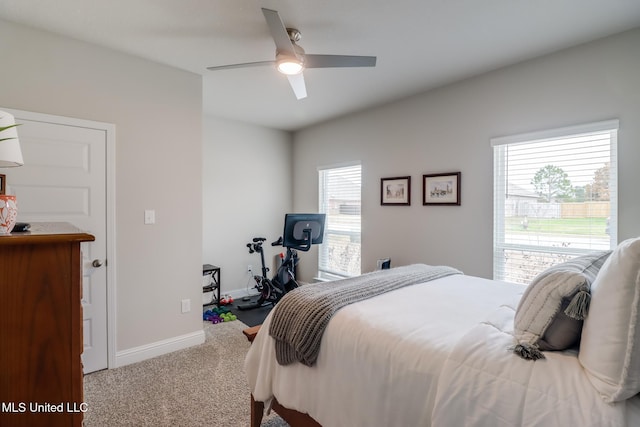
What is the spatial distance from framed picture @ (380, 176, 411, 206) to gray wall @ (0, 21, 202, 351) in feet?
7.20

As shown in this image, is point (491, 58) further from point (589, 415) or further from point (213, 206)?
point (213, 206)

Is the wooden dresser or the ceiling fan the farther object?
the ceiling fan

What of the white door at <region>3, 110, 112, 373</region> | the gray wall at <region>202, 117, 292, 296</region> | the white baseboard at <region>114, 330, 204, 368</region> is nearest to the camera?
the white door at <region>3, 110, 112, 373</region>

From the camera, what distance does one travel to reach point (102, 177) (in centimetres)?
258

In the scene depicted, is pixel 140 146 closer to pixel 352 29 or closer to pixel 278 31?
pixel 278 31

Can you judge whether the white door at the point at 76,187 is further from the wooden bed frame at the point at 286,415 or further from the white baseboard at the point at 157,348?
the wooden bed frame at the point at 286,415

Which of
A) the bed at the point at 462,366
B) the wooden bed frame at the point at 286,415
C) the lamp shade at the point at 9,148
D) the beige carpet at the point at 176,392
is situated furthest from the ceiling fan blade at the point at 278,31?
the beige carpet at the point at 176,392

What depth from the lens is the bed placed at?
34.4 inches

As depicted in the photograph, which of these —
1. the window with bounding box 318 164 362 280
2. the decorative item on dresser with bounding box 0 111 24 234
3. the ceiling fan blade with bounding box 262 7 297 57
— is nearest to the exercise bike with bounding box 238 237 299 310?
the window with bounding box 318 164 362 280

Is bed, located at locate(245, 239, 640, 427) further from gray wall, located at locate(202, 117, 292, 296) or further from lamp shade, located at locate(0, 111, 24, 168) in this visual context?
gray wall, located at locate(202, 117, 292, 296)

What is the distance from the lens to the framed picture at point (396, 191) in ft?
12.1

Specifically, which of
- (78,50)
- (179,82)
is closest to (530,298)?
(179,82)

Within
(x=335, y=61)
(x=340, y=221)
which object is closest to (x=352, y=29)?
(x=335, y=61)

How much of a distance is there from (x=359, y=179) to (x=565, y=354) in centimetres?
348
